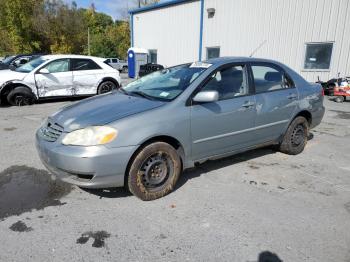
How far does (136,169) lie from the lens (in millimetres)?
3482

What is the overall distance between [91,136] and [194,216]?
136cm

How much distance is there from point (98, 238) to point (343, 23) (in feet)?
43.7

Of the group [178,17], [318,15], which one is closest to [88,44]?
[178,17]

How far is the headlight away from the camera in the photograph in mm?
3277

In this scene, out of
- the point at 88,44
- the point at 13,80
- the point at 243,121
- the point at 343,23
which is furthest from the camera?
the point at 88,44

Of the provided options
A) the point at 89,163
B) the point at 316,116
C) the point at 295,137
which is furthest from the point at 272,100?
the point at 89,163

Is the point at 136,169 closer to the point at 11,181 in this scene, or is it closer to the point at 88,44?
the point at 11,181

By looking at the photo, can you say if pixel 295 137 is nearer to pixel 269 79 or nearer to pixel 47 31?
pixel 269 79

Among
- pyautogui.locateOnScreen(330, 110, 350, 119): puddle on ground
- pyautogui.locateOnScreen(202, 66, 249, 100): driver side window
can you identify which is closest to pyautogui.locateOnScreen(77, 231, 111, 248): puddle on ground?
pyautogui.locateOnScreen(202, 66, 249, 100): driver side window

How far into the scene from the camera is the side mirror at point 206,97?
3.73 m

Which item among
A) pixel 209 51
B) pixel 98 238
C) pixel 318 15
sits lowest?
pixel 98 238

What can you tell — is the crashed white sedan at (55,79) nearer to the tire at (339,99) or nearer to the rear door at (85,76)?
the rear door at (85,76)

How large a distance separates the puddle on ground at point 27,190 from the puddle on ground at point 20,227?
0.69 feet

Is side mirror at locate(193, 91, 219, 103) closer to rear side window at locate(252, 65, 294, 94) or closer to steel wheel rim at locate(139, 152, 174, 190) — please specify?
steel wheel rim at locate(139, 152, 174, 190)
